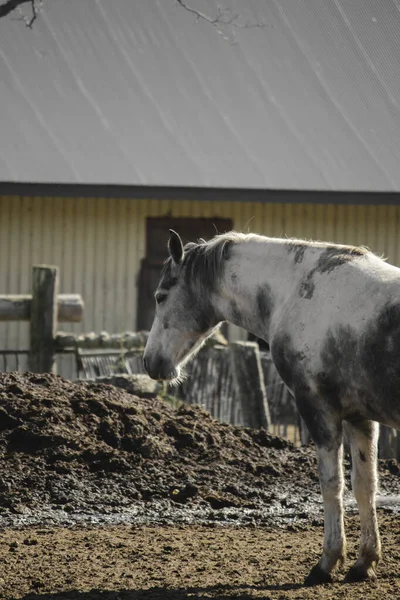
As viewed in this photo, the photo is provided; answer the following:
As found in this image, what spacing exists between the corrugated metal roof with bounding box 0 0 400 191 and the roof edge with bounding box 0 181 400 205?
0.10 m

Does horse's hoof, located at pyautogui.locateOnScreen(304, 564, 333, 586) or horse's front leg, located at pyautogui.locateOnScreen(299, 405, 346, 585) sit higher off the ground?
horse's front leg, located at pyautogui.locateOnScreen(299, 405, 346, 585)

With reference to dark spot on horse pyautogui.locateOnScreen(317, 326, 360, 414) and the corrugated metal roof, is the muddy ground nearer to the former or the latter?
dark spot on horse pyautogui.locateOnScreen(317, 326, 360, 414)

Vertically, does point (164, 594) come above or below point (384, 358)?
below

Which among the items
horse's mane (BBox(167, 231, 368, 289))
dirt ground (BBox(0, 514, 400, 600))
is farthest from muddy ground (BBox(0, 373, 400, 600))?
horse's mane (BBox(167, 231, 368, 289))

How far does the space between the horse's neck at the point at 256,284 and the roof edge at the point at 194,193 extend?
23.8ft

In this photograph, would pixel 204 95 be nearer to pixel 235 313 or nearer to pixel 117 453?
pixel 117 453

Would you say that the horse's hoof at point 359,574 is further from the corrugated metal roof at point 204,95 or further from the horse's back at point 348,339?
the corrugated metal roof at point 204,95

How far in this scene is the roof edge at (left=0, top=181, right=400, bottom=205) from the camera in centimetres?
1351

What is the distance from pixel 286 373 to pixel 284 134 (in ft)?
31.1

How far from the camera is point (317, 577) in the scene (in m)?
5.86

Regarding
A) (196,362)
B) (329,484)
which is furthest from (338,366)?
(196,362)

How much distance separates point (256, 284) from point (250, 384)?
4.07 meters

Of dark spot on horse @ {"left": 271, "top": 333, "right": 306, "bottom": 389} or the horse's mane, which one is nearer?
dark spot on horse @ {"left": 271, "top": 333, "right": 306, "bottom": 389}

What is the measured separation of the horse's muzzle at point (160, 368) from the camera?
6.79 metres
